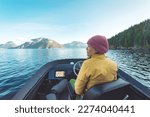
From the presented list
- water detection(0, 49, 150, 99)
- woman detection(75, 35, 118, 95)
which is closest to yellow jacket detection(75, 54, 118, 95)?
woman detection(75, 35, 118, 95)

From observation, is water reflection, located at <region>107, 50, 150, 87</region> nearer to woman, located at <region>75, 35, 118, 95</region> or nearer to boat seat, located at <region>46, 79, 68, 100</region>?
boat seat, located at <region>46, 79, 68, 100</region>

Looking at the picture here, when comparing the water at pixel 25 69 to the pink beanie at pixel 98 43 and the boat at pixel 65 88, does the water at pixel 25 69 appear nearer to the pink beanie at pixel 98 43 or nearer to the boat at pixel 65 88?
the boat at pixel 65 88

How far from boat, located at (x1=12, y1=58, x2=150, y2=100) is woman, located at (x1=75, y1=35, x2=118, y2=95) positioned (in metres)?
0.16

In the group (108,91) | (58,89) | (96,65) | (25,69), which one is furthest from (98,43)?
(25,69)

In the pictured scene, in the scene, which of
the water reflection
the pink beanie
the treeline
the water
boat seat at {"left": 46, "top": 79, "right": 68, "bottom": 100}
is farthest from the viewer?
the treeline

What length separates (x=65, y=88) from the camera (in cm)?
579

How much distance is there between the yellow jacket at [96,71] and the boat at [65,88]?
0.49 feet

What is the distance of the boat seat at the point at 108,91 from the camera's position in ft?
10.3

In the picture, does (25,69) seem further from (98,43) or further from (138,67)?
(98,43)

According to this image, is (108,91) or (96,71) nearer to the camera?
(108,91)

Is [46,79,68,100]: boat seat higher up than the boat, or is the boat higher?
the boat

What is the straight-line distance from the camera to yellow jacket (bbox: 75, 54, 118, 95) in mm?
3355

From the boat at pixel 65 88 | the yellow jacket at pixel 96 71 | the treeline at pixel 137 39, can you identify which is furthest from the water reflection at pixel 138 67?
the treeline at pixel 137 39

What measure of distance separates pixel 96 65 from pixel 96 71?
3.7 inches
